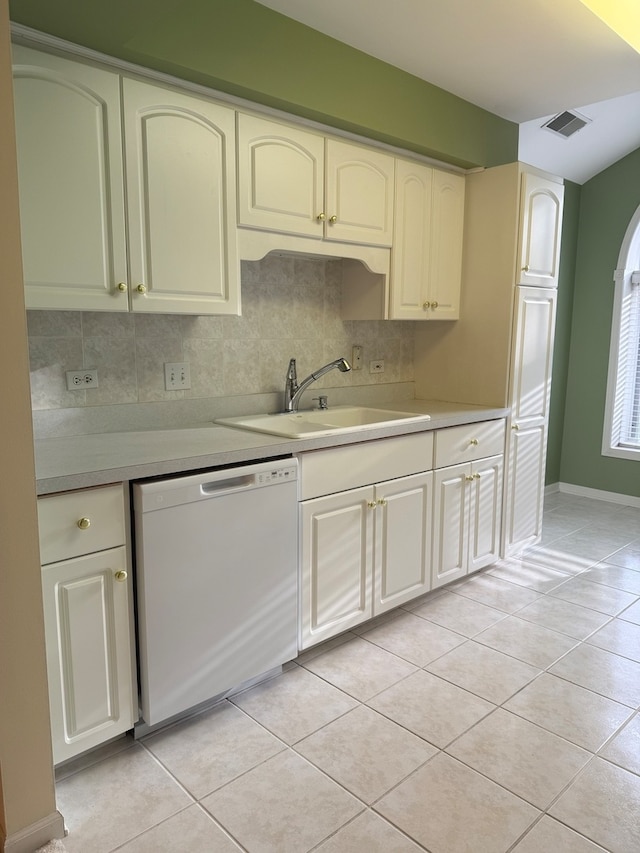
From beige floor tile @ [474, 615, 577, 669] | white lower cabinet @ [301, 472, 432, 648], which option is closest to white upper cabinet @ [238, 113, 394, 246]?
white lower cabinet @ [301, 472, 432, 648]

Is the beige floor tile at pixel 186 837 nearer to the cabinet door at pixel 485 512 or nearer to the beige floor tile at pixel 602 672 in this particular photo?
the beige floor tile at pixel 602 672

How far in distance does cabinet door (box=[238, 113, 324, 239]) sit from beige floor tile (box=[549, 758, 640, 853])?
6.96 feet

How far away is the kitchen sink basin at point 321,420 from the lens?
2.42 meters

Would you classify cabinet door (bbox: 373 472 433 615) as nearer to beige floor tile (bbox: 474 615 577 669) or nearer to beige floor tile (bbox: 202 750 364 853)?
beige floor tile (bbox: 474 615 577 669)

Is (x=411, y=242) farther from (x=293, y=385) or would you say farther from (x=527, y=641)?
(x=527, y=641)

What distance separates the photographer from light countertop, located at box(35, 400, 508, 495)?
171 cm

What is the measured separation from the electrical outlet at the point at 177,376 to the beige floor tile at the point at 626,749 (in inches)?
78.0

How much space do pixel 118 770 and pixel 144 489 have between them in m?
0.85

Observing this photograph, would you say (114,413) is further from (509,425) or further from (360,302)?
(509,425)

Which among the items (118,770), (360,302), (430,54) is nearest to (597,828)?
(118,770)

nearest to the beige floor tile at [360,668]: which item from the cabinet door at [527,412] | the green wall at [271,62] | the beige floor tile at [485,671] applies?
the beige floor tile at [485,671]

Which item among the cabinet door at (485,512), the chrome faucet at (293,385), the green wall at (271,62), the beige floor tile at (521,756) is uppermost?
the green wall at (271,62)

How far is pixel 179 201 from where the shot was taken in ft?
6.95

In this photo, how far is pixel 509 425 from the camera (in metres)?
3.33
